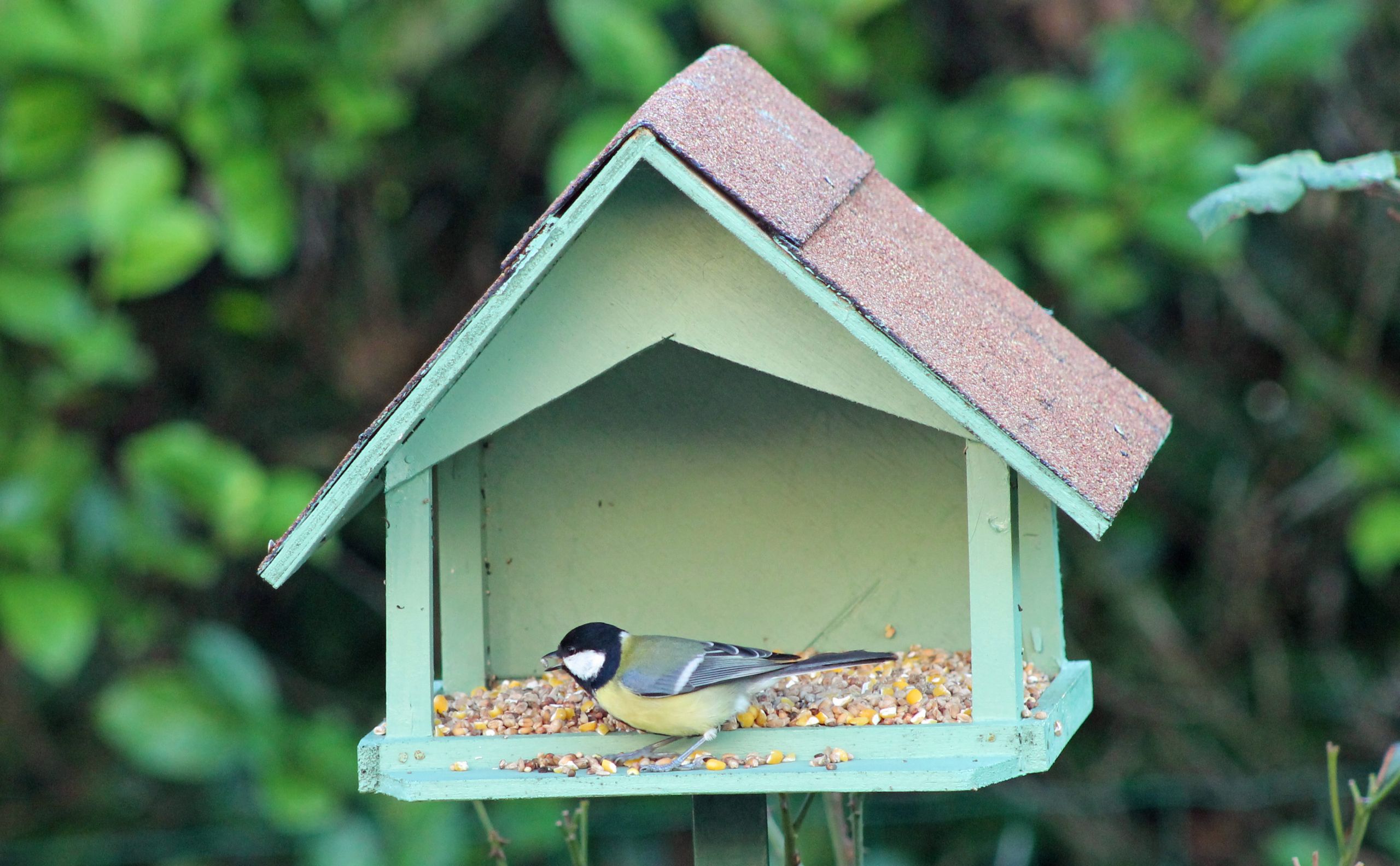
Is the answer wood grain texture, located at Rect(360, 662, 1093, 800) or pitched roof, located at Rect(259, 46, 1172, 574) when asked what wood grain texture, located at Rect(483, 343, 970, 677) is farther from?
wood grain texture, located at Rect(360, 662, 1093, 800)

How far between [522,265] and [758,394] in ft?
2.67

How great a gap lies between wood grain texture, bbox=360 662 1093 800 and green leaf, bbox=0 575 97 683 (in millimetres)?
2072

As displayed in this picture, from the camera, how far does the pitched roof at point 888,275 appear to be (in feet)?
6.34

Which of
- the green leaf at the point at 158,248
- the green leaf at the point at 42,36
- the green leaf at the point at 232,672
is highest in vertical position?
the green leaf at the point at 42,36

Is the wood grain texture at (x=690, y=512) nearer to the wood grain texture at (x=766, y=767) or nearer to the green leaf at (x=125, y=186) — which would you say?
the wood grain texture at (x=766, y=767)

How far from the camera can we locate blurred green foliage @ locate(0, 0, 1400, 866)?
3.96 m

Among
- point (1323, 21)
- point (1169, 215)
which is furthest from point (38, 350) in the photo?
point (1323, 21)

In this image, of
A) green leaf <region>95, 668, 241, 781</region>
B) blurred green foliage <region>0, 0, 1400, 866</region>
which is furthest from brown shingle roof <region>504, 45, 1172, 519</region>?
green leaf <region>95, 668, 241, 781</region>

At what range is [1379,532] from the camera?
413cm

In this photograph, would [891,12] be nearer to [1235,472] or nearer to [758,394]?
[1235,472]

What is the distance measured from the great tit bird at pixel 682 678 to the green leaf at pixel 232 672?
2247 millimetres

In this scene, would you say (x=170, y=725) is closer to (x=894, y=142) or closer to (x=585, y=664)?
(x=585, y=664)

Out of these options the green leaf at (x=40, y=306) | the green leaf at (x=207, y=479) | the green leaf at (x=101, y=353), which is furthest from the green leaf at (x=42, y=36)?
the green leaf at (x=207, y=479)

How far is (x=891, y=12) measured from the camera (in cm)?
449
